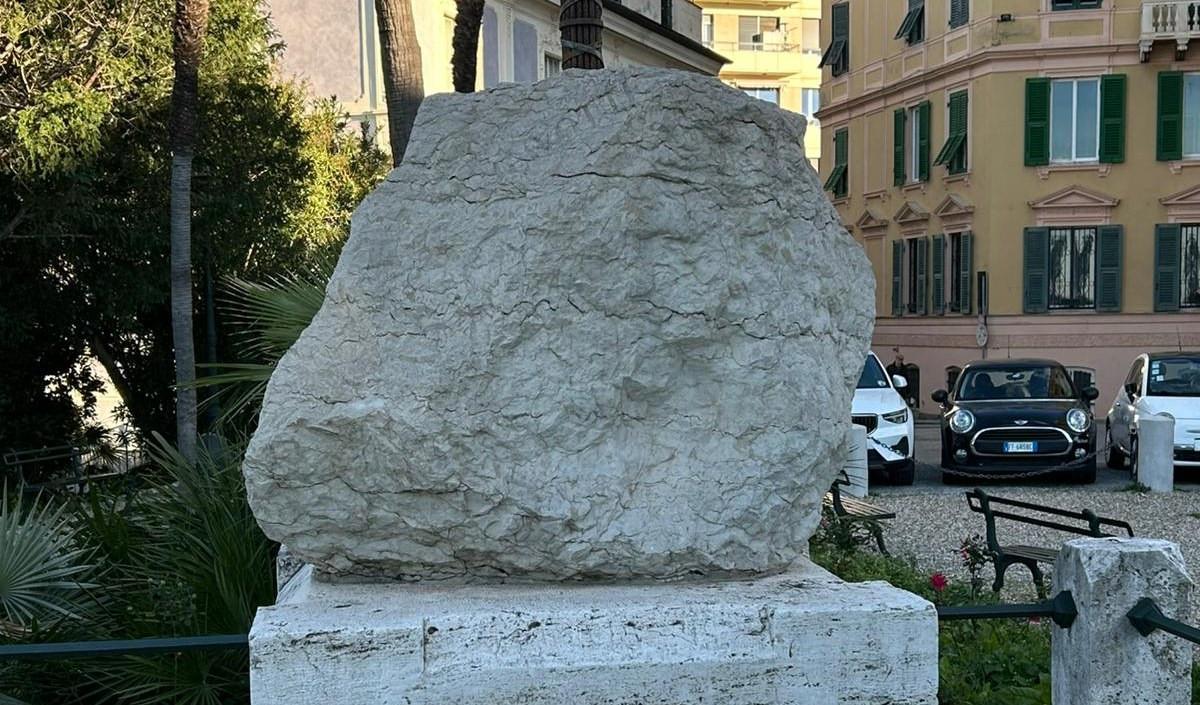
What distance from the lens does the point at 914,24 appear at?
26109mm

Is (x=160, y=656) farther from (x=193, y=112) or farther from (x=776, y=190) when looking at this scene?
(x=193, y=112)

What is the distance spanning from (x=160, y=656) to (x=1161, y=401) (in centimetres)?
1317

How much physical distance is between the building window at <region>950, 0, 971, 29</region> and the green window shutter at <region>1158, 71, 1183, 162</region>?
392 centimetres

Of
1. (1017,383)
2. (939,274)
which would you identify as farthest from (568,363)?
(939,274)

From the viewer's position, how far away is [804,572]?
121 inches

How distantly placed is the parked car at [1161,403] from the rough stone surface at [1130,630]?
1173 cm

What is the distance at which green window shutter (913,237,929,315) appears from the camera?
2603cm

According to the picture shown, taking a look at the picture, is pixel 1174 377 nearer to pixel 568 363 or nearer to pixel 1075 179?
pixel 1075 179

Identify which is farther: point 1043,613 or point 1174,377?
point 1174,377

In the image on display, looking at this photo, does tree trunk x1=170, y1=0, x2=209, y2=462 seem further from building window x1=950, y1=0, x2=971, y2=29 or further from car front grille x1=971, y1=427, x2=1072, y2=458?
building window x1=950, y1=0, x2=971, y2=29

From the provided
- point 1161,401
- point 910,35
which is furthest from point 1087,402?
point 910,35

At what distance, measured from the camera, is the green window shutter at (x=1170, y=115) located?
909 inches

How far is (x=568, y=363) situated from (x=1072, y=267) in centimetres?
2298

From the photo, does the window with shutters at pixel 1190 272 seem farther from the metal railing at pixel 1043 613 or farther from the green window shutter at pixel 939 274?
the metal railing at pixel 1043 613
